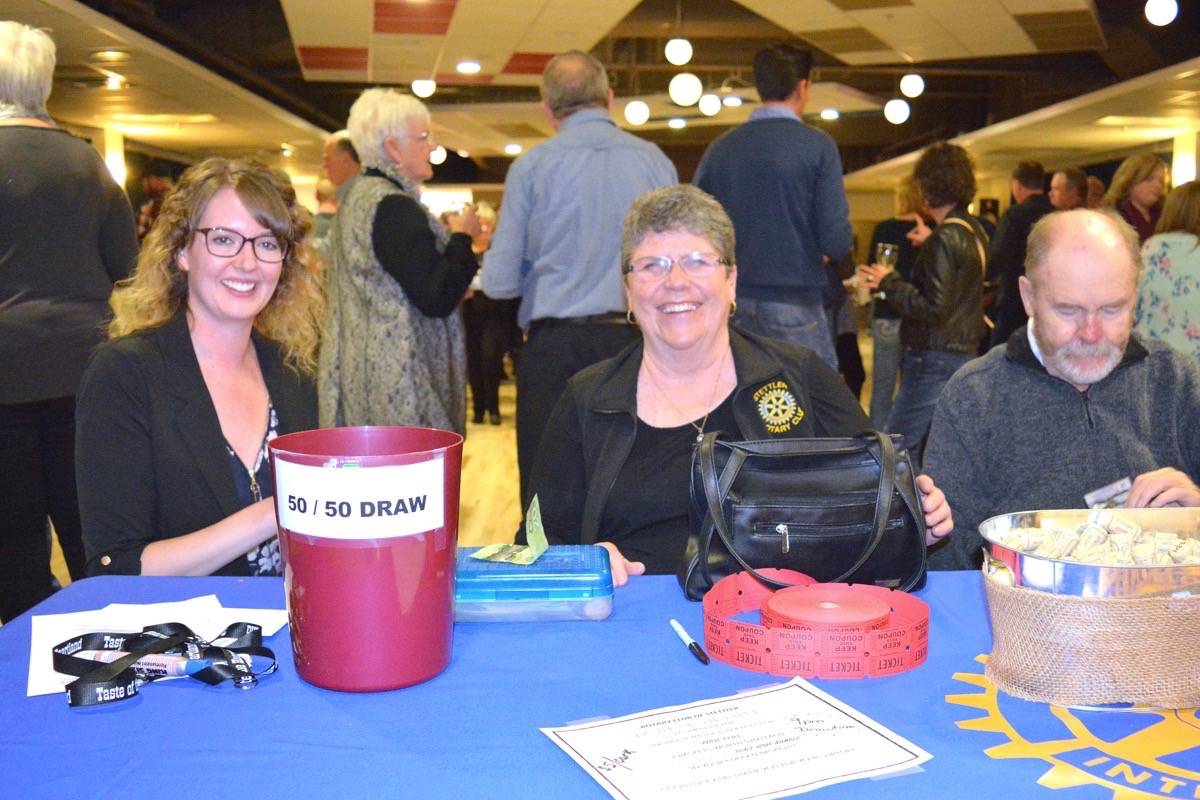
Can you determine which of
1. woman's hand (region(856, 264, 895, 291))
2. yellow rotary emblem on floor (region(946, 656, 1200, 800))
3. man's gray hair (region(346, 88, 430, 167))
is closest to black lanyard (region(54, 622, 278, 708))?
yellow rotary emblem on floor (region(946, 656, 1200, 800))

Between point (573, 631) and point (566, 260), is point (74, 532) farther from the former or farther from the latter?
point (573, 631)

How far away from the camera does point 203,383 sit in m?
1.73

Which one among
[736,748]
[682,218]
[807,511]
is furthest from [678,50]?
[736,748]

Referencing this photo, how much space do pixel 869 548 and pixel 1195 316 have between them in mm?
2785

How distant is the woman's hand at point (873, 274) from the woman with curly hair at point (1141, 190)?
1068 mm

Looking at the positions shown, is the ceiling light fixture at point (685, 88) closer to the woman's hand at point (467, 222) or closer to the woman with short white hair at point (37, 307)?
the woman's hand at point (467, 222)

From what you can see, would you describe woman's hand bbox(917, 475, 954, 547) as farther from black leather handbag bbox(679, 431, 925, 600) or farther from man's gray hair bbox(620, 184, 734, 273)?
man's gray hair bbox(620, 184, 734, 273)

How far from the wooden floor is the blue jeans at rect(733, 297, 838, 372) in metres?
1.16

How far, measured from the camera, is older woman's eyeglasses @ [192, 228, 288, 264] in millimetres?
1795

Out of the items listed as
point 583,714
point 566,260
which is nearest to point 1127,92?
point 566,260

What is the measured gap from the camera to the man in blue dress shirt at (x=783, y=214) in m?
3.43

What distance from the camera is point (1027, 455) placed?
1.95 m

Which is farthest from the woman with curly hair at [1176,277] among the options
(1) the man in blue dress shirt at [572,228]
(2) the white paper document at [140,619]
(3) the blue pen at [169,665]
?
(3) the blue pen at [169,665]

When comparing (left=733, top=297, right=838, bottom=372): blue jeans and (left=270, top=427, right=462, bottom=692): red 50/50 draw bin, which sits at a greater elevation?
(left=733, top=297, right=838, bottom=372): blue jeans
